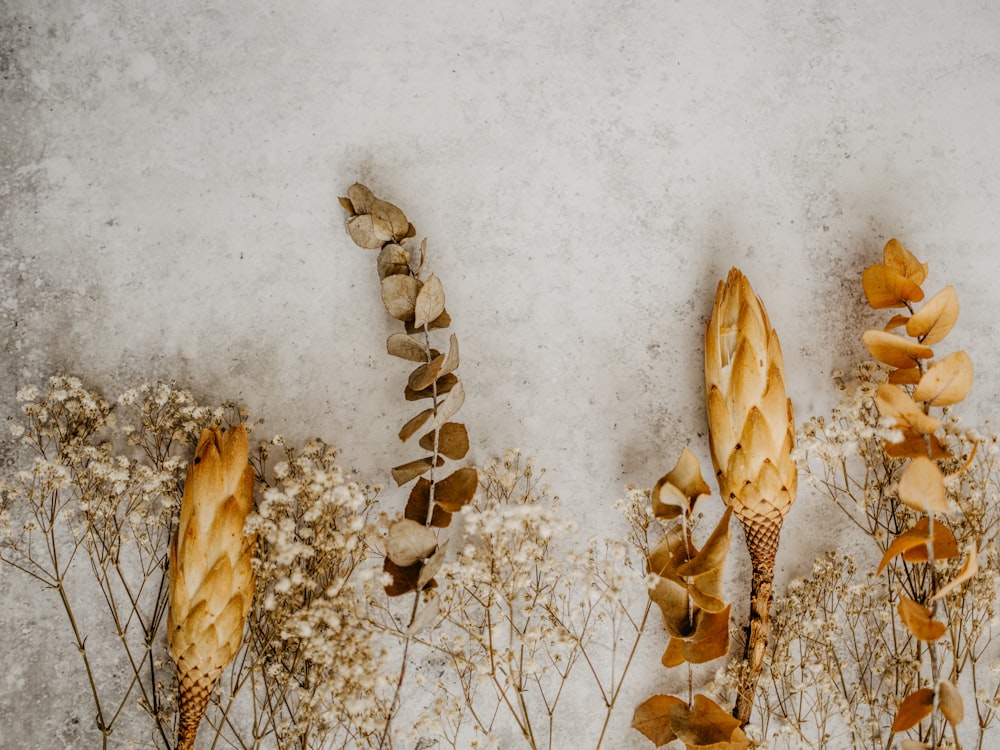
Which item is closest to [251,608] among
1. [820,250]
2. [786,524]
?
[786,524]

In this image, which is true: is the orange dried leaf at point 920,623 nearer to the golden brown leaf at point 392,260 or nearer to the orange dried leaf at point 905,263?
the orange dried leaf at point 905,263

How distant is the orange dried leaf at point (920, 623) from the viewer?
1.47 metres

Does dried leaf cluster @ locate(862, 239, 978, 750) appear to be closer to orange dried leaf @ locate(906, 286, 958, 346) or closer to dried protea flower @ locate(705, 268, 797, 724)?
orange dried leaf @ locate(906, 286, 958, 346)

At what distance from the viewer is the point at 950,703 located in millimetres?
1498

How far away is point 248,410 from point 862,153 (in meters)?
1.79

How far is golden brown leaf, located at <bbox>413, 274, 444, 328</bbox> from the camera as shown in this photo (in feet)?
5.53

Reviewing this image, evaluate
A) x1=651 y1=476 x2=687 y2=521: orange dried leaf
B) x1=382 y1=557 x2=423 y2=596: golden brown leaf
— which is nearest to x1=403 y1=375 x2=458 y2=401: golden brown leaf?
x1=382 y1=557 x2=423 y2=596: golden brown leaf

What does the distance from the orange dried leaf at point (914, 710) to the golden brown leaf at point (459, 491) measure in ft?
3.49

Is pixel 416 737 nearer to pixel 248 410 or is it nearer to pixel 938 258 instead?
pixel 248 410

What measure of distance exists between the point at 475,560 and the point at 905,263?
1320 mm

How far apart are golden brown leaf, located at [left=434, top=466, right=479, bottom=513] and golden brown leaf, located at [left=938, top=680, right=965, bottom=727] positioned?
1100mm

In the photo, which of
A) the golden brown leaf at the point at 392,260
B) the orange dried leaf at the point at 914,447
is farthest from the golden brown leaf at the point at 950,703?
the golden brown leaf at the point at 392,260

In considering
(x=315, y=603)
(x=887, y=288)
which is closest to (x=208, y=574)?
(x=315, y=603)

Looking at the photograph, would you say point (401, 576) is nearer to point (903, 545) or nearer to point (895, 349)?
point (903, 545)
